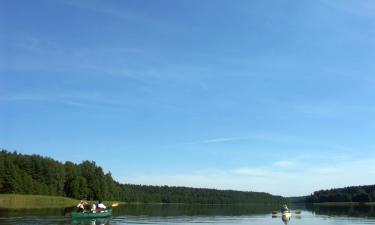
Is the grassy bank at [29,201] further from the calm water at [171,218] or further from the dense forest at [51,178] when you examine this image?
the calm water at [171,218]

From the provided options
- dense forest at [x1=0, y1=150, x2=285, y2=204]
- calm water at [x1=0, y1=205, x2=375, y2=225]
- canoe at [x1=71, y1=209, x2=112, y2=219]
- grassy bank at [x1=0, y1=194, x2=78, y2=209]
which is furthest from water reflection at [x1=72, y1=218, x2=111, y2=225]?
dense forest at [x1=0, y1=150, x2=285, y2=204]

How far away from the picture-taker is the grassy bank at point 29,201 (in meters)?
100

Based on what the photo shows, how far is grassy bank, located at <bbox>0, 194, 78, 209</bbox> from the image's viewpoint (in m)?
100

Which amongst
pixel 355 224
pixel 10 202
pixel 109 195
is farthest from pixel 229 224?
pixel 109 195

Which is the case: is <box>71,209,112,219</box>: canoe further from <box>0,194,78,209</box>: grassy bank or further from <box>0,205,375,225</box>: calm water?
<box>0,194,78,209</box>: grassy bank

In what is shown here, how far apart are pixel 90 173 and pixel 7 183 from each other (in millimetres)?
38066

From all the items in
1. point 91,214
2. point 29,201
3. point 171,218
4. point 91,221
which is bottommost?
point 91,221

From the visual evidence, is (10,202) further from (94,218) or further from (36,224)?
(36,224)

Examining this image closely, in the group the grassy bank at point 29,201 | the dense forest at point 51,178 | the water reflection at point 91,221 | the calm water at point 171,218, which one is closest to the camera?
the water reflection at point 91,221

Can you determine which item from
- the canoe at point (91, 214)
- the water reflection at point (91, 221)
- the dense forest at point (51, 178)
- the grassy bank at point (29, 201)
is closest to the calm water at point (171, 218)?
the water reflection at point (91, 221)

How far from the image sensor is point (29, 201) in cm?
10975

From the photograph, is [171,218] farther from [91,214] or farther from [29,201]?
[29,201]

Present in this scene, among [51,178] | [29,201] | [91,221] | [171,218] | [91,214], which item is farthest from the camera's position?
[51,178]

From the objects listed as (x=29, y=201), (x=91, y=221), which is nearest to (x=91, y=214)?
(x=91, y=221)
